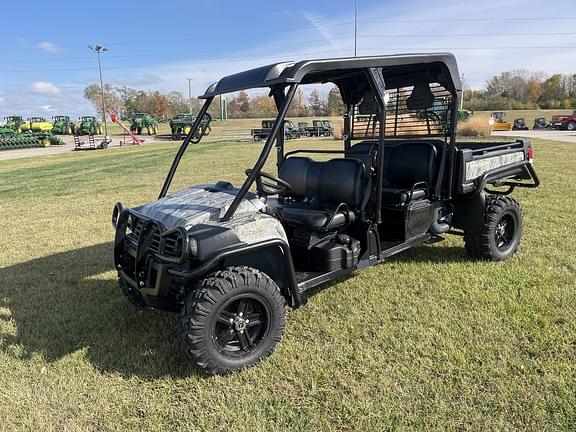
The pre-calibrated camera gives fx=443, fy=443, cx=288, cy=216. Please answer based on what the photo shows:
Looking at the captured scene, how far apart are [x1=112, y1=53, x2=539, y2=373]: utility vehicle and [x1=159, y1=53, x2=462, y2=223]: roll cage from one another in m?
0.01

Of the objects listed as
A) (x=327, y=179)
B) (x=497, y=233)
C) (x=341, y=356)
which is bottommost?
(x=341, y=356)

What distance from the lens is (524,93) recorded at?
7069 centimetres

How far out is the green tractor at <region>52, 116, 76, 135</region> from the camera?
123 ft

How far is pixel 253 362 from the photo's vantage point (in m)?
2.62

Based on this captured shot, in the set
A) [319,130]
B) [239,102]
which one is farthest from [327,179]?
[319,130]

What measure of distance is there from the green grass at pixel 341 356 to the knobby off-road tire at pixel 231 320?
0.12 m

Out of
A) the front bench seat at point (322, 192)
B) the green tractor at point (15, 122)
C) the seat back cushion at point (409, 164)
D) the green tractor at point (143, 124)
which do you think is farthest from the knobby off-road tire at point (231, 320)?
the green tractor at point (15, 122)

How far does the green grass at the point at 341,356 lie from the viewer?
221cm

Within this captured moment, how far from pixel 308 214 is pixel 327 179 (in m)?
0.51

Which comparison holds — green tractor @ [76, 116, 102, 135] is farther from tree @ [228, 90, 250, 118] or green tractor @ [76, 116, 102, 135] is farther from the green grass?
the green grass

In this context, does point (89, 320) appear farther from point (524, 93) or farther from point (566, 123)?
point (524, 93)

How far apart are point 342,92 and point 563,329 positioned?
9.21ft

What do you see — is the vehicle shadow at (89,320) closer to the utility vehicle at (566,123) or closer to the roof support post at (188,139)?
the roof support post at (188,139)

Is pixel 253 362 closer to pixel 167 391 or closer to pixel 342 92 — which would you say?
pixel 167 391
